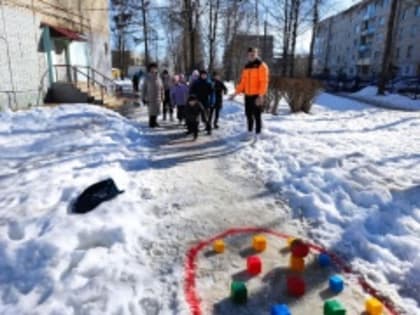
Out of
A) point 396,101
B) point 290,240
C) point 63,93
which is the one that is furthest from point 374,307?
point 396,101

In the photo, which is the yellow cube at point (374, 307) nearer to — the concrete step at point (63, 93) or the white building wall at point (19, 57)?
the white building wall at point (19, 57)

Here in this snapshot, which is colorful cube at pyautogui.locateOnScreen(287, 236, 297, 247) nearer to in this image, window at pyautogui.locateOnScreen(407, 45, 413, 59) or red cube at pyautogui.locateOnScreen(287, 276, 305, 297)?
red cube at pyautogui.locateOnScreen(287, 276, 305, 297)

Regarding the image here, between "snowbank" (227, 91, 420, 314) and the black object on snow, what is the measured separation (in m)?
2.16

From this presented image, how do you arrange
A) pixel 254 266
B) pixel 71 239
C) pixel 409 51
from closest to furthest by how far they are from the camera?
pixel 254 266, pixel 71 239, pixel 409 51

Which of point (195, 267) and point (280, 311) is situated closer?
point (280, 311)

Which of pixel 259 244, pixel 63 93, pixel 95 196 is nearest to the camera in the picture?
pixel 259 244

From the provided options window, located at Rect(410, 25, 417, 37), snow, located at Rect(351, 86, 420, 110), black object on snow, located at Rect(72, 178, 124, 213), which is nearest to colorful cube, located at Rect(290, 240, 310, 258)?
black object on snow, located at Rect(72, 178, 124, 213)

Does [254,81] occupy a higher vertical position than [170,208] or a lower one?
higher

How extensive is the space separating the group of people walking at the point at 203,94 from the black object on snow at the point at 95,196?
13.7ft

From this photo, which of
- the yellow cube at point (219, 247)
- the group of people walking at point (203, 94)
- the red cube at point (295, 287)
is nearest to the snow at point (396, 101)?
the group of people walking at point (203, 94)

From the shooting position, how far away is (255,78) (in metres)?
7.71

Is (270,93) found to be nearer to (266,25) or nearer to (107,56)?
(107,56)

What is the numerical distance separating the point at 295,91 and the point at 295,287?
11428 millimetres

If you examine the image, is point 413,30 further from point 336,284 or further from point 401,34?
point 336,284
